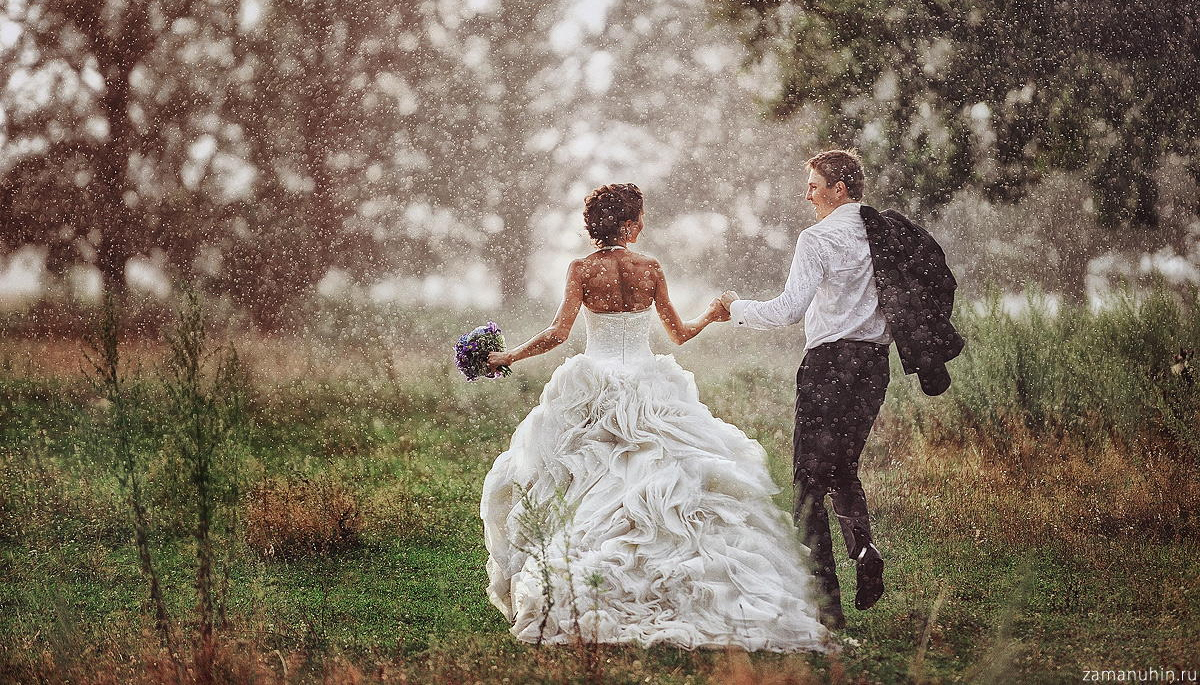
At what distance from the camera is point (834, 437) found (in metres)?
3.77

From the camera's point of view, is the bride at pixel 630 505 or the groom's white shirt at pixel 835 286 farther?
the groom's white shirt at pixel 835 286

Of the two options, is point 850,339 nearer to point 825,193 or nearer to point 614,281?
point 825,193

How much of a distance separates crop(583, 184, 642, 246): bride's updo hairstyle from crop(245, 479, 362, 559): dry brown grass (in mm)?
2502

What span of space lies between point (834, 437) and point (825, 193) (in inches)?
38.4

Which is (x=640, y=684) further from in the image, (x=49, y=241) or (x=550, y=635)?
(x=49, y=241)

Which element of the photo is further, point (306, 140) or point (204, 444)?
point (306, 140)

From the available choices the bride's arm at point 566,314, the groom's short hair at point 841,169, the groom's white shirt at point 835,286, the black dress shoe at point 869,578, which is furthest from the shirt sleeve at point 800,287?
the black dress shoe at point 869,578

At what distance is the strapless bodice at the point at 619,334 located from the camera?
13.1ft

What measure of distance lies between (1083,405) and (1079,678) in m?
3.78

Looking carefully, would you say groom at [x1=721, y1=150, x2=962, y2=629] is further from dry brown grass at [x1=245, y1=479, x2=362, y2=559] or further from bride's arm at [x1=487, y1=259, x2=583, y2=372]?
dry brown grass at [x1=245, y1=479, x2=362, y2=559]

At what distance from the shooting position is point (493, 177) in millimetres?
10789

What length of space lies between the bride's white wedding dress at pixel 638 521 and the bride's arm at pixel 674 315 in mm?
102

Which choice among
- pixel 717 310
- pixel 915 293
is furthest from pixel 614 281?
pixel 915 293

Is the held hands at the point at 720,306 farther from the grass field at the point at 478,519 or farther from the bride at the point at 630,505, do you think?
the grass field at the point at 478,519
